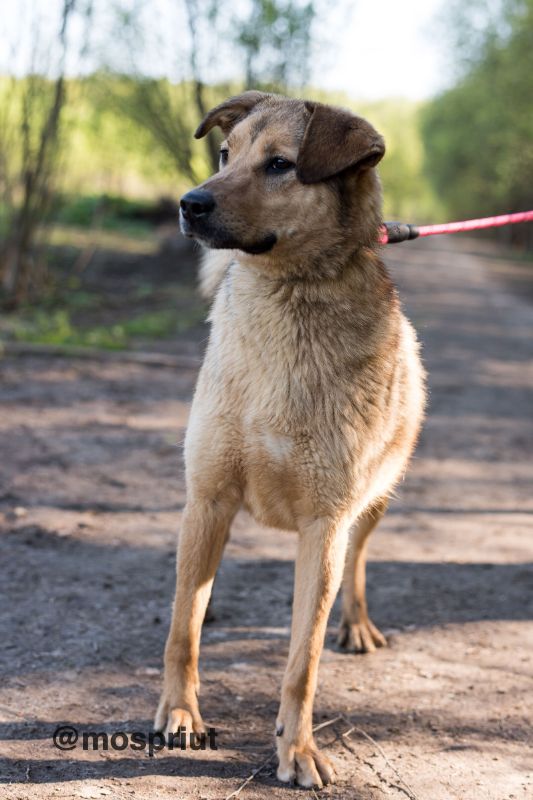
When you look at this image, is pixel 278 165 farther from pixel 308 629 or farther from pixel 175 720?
pixel 175 720

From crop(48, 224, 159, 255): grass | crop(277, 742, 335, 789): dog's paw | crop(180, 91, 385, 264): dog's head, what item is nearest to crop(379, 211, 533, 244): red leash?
crop(180, 91, 385, 264): dog's head

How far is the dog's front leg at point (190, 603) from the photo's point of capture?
11.4ft

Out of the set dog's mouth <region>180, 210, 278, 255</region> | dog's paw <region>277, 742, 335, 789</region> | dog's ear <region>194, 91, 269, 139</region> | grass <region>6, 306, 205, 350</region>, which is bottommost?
dog's paw <region>277, 742, 335, 789</region>

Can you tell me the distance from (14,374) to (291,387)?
6.79 metres

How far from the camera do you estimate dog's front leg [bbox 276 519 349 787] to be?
3.34 meters

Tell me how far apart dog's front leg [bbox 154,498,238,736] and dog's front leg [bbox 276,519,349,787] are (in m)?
0.36

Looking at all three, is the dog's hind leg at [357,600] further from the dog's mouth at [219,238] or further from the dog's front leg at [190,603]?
the dog's mouth at [219,238]

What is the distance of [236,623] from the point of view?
180 inches

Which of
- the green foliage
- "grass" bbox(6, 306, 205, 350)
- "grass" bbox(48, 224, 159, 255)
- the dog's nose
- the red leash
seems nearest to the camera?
the dog's nose

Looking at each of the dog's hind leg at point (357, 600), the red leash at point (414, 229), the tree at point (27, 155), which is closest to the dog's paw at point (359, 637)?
the dog's hind leg at point (357, 600)

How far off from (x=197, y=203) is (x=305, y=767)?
209cm

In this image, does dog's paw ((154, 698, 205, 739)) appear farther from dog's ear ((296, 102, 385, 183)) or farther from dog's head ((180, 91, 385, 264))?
dog's ear ((296, 102, 385, 183))

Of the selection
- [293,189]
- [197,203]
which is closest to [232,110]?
[293,189]

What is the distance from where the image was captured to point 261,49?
55.2 ft
